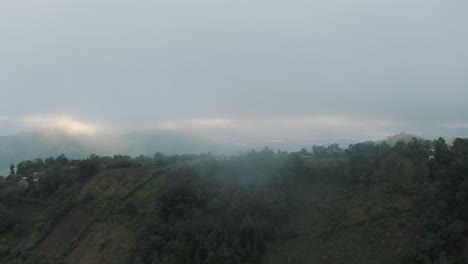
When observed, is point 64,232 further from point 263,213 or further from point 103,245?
point 263,213

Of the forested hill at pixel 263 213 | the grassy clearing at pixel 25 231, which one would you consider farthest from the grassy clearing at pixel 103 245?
the grassy clearing at pixel 25 231

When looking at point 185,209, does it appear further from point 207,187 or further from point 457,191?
point 457,191

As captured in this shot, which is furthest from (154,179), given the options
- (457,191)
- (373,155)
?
(457,191)

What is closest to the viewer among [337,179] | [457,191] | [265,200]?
[457,191]

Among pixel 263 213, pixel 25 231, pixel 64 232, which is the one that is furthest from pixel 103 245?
pixel 263 213

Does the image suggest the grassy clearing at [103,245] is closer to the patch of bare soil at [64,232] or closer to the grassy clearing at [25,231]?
the patch of bare soil at [64,232]

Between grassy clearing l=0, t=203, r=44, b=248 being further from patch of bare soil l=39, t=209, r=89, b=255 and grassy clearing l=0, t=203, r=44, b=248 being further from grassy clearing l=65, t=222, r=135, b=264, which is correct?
grassy clearing l=65, t=222, r=135, b=264

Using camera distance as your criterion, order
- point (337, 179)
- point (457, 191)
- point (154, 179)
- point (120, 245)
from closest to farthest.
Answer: point (457, 191) < point (120, 245) < point (337, 179) < point (154, 179)

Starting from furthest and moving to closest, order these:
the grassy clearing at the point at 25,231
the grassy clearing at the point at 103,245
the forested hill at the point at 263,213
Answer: the grassy clearing at the point at 25,231 → the grassy clearing at the point at 103,245 → the forested hill at the point at 263,213
